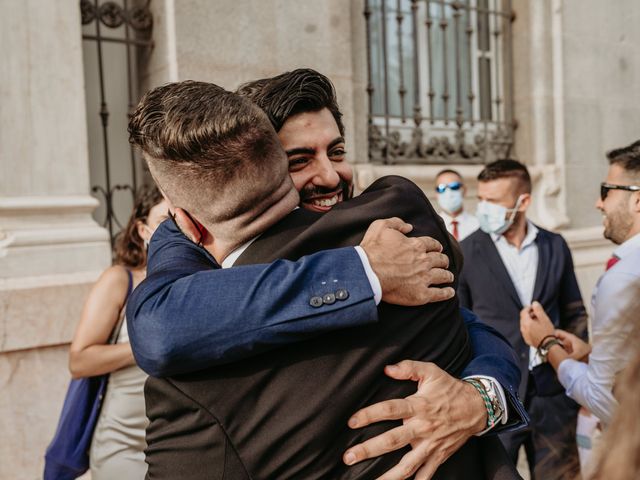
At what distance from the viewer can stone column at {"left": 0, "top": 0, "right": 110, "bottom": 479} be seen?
12.7 ft

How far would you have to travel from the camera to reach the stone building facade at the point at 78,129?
12.8ft

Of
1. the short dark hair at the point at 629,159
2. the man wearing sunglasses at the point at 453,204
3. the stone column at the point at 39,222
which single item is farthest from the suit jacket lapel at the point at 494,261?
the stone column at the point at 39,222

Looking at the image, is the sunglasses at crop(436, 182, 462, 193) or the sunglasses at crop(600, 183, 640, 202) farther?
the sunglasses at crop(436, 182, 462, 193)

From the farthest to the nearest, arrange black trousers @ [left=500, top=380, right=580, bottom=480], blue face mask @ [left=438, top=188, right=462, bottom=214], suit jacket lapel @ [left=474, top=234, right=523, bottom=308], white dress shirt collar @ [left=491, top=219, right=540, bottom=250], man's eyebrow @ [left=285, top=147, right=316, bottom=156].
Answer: blue face mask @ [left=438, top=188, right=462, bottom=214]
white dress shirt collar @ [left=491, top=219, right=540, bottom=250]
suit jacket lapel @ [left=474, top=234, right=523, bottom=308]
black trousers @ [left=500, top=380, right=580, bottom=480]
man's eyebrow @ [left=285, top=147, right=316, bottom=156]

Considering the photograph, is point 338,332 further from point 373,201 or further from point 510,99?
point 510,99

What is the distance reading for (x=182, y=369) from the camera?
124cm

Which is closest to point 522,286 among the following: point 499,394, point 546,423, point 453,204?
point 546,423

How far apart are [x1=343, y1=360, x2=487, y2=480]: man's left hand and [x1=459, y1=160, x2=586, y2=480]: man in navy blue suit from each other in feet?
8.52

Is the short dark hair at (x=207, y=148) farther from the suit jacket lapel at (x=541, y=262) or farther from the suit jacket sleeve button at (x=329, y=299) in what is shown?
the suit jacket lapel at (x=541, y=262)

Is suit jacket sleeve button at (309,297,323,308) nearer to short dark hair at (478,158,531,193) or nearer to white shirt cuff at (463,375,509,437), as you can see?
white shirt cuff at (463,375,509,437)

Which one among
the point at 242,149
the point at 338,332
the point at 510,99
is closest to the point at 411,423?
the point at 338,332

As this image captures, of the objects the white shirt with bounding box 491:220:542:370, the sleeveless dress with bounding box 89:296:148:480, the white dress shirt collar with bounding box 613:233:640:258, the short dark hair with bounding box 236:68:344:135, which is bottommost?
the sleeveless dress with bounding box 89:296:148:480

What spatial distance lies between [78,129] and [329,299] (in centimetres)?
340

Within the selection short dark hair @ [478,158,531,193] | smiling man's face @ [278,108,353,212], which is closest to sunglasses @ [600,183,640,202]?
short dark hair @ [478,158,531,193]
